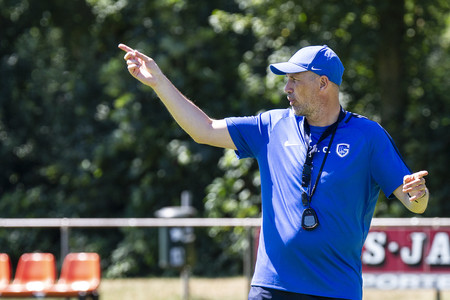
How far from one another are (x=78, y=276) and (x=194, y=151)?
25.4 feet

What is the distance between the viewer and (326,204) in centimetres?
392

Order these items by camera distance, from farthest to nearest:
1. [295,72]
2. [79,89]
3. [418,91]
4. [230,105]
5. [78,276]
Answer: [79,89]
[230,105]
[418,91]
[78,276]
[295,72]

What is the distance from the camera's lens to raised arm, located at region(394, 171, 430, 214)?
3.82 m

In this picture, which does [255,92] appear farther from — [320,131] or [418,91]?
[320,131]

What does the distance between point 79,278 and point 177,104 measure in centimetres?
733

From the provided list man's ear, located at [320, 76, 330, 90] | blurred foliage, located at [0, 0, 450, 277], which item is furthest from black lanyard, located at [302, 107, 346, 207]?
blurred foliage, located at [0, 0, 450, 277]

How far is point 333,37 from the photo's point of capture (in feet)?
49.7

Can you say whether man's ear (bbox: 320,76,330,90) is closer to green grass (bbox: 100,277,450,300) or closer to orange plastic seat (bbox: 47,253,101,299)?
orange plastic seat (bbox: 47,253,101,299)

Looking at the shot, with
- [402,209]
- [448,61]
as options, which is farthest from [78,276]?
[448,61]

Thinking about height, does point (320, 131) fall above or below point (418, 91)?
below

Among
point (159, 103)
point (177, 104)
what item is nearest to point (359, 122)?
point (177, 104)

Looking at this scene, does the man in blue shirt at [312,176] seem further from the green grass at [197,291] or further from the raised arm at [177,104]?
the green grass at [197,291]

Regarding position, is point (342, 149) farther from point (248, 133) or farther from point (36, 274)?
point (36, 274)

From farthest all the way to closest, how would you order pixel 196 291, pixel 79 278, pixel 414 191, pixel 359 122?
pixel 196 291 → pixel 79 278 → pixel 359 122 → pixel 414 191
